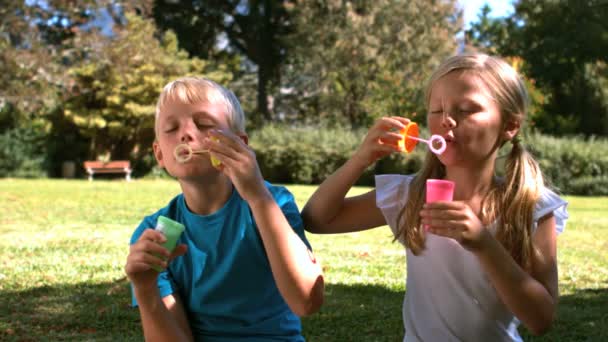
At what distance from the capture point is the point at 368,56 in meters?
29.0

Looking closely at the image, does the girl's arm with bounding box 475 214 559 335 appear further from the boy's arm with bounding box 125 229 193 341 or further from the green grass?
the green grass

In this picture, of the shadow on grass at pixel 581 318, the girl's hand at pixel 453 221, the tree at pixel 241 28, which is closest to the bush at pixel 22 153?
the tree at pixel 241 28

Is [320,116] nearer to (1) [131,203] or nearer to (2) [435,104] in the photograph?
(1) [131,203]

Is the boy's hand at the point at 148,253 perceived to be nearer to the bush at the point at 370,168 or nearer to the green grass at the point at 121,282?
the green grass at the point at 121,282

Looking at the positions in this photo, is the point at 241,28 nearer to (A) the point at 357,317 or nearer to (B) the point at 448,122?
(A) the point at 357,317

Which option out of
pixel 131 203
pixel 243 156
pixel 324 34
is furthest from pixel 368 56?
pixel 243 156

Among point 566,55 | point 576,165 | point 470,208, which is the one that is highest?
point 566,55

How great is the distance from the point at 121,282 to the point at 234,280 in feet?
13.8

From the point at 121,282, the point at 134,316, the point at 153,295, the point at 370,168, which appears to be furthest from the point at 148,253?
the point at 370,168

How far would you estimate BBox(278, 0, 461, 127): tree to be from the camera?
1145 inches

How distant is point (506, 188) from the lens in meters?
2.20

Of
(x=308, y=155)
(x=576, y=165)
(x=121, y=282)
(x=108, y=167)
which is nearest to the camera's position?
(x=121, y=282)

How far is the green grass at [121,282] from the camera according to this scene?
4.70m

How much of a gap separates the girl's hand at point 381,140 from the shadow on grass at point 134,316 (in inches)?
99.3
